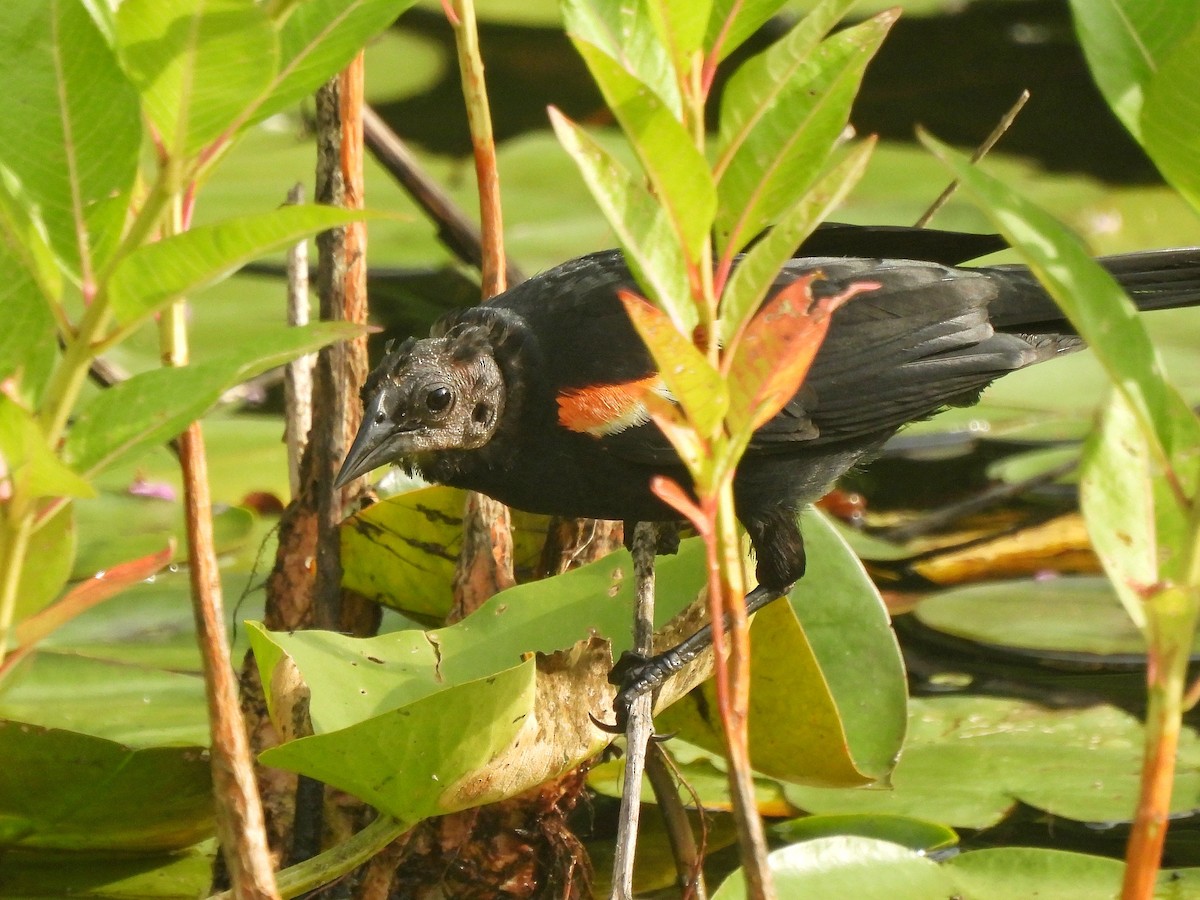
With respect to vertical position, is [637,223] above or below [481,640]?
above

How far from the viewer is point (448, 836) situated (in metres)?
1.95

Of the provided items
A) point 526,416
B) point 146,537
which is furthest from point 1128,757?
point 146,537

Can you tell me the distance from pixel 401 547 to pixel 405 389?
230 mm

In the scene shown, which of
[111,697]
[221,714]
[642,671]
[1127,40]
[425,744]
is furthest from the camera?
[111,697]

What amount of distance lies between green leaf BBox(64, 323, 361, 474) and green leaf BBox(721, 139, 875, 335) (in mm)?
257

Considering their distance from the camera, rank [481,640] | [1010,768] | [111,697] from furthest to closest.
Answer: [111,697] → [1010,768] → [481,640]

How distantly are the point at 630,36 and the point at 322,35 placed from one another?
0.68ft

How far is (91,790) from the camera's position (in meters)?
1.92

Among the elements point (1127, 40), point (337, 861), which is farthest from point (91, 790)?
point (1127, 40)

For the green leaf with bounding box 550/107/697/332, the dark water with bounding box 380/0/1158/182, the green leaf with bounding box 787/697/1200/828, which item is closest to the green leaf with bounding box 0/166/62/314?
the green leaf with bounding box 550/107/697/332

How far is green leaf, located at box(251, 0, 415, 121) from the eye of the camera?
97 cm

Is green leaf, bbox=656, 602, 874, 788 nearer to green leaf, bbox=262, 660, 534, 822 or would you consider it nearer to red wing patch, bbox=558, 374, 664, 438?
red wing patch, bbox=558, 374, 664, 438

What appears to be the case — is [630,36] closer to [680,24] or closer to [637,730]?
[680,24]

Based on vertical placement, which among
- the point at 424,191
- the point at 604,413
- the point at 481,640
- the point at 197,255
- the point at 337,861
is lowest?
the point at 337,861
